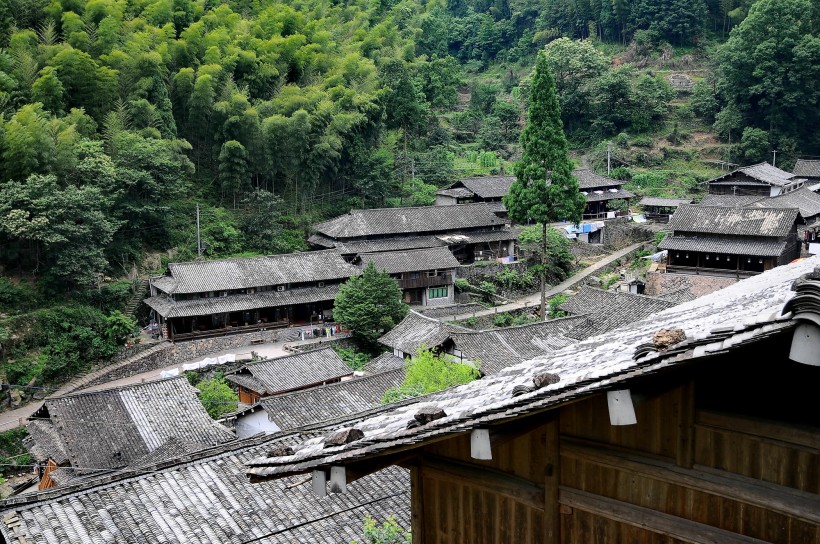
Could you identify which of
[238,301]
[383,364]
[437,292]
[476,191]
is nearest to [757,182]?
[476,191]

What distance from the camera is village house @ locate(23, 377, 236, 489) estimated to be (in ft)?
55.0

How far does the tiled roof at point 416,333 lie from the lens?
24953 millimetres

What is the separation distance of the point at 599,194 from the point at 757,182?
9653 millimetres

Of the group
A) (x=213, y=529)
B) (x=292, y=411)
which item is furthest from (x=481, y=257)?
(x=213, y=529)

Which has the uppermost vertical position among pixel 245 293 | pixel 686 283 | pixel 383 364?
pixel 245 293

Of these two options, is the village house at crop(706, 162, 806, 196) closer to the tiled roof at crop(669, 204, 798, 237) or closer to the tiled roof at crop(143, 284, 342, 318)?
the tiled roof at crop(669, 204, 798, 237)

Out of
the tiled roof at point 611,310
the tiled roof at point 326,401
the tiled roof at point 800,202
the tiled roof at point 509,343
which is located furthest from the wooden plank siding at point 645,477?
the tiled roof at point 800,202

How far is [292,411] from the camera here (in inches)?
733

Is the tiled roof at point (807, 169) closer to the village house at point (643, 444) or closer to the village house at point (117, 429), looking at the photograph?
the village house at point (117, 429)

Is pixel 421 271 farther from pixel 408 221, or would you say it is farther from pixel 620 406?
pixel 620 406

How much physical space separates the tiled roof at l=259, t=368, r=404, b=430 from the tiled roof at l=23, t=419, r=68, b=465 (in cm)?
492

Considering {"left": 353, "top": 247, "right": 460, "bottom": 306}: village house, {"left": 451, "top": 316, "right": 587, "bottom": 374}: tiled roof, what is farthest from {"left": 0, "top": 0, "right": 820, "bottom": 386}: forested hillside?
{"left": 451, "top": 316, "right": 587, "bottom": 374}: tiled roof

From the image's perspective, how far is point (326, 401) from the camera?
758 inches

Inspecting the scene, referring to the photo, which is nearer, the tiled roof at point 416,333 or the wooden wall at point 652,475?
the wooden wall at point 652,475
